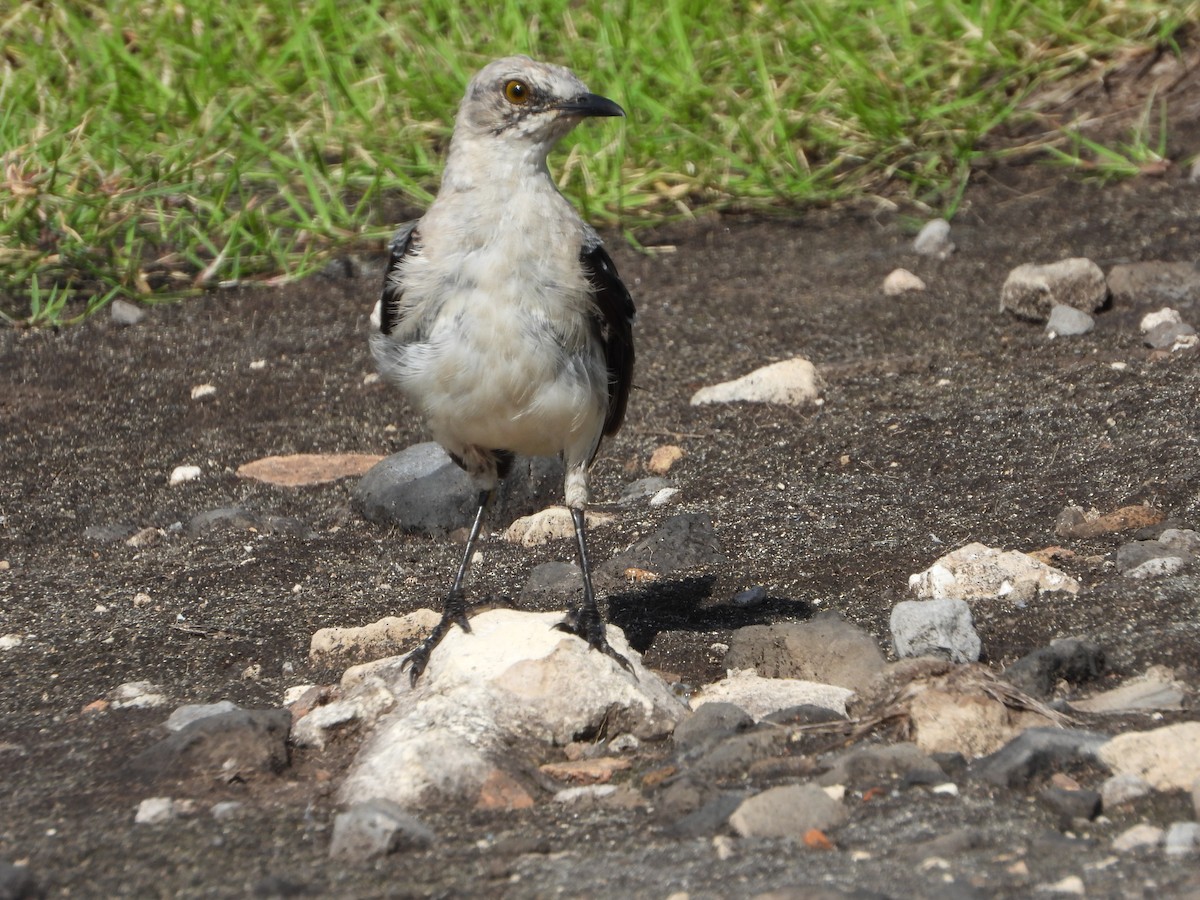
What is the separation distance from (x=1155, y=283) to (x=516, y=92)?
351cm

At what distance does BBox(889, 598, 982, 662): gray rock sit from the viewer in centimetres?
402

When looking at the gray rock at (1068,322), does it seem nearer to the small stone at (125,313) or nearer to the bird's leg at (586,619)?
the bird's leg at (586,619)

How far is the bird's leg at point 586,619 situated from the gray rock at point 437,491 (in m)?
0.80

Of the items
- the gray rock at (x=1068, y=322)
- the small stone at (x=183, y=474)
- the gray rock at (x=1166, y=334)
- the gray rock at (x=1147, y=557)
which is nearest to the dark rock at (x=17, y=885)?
the gray rock at (x=1147, y=557)

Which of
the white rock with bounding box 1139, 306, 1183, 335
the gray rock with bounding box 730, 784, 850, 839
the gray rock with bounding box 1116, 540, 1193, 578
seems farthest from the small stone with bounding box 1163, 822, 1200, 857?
the white rock with bounding box 1139, 306, 1183, 335

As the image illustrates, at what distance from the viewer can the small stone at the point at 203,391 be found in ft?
23.1

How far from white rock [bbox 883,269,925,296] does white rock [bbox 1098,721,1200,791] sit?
14.8ft

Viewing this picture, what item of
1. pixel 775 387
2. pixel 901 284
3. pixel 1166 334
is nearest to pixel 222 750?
pixel 775 387

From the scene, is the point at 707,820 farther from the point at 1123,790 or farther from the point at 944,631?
the point at 944,631

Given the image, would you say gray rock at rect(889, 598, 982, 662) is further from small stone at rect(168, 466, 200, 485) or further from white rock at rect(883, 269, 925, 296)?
white rock at rect(883, 269, 925, 296)

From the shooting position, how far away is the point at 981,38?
899 centimetres

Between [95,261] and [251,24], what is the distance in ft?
7.44

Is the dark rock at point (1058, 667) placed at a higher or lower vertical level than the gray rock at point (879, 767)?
lower

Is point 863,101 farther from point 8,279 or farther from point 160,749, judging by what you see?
point 160,749
